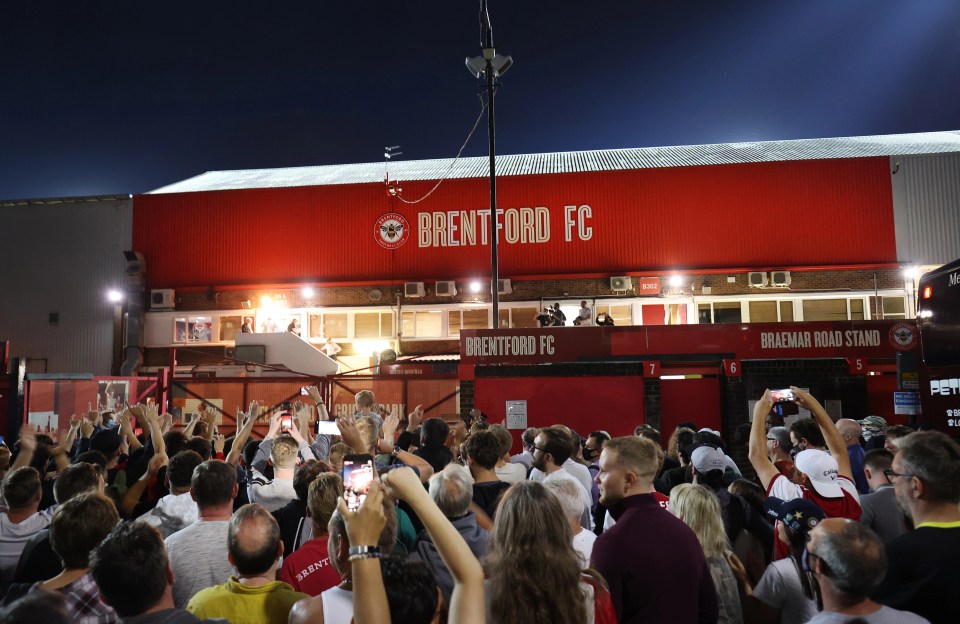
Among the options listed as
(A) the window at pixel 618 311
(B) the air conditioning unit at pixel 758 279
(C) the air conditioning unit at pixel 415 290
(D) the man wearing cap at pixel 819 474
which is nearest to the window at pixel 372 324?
(C) the air conditioning unit at pixel 415 290

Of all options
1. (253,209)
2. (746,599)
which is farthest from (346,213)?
(746,599)

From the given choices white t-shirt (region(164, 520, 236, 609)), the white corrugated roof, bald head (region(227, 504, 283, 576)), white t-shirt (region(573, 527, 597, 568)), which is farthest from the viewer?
the white corrugated roof

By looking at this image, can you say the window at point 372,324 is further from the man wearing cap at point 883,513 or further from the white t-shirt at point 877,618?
the white t-shirt at point 877,618

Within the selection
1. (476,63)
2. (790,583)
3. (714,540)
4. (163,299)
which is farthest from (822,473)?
(163,299)

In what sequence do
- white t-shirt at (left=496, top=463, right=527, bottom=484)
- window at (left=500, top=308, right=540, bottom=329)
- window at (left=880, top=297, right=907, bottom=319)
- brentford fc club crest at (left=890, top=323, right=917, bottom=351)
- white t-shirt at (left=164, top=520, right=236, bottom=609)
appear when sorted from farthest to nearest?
window at (left=500, top=308, right=540, bottom=329) < window at (left=880, top=297, right=907, bottom=319) < brentford fc club crest at (left=890, top=323, right=917, bottom=351) < white t-shirt at (left=496, top=463, right=527, bottom=484) < white t-shirt at (left=164, top=520, right=236, bottom=609)

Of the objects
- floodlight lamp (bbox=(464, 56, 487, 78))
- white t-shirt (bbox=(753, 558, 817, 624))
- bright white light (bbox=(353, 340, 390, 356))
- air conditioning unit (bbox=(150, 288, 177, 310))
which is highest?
floodlight lamp (bbox=(464, 56, 487, 78))

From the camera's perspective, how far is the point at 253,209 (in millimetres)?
28688

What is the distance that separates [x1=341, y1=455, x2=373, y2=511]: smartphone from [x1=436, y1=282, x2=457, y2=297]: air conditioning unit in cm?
2421

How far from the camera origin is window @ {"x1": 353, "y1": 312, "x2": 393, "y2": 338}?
27344mm

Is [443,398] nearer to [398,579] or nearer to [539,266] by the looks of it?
[539,266]

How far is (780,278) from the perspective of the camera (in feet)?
83.9

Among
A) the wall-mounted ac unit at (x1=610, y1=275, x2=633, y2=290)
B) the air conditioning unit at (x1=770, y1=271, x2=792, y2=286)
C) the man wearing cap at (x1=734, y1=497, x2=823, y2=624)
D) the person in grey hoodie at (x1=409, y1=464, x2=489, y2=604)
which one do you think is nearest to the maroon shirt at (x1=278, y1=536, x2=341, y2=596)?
the person in grey hoodie at (x1=409, y1=464, x2=489, y2=604)

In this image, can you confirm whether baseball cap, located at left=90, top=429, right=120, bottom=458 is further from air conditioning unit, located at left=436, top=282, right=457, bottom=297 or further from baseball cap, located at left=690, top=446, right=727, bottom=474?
air conditioning unit, located at left=436, top=282, right=457, bottom=297

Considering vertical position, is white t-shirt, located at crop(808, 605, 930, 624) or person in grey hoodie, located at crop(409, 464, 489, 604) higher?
person in grey hoodie, located at crop(409, 464, 489, 604)
